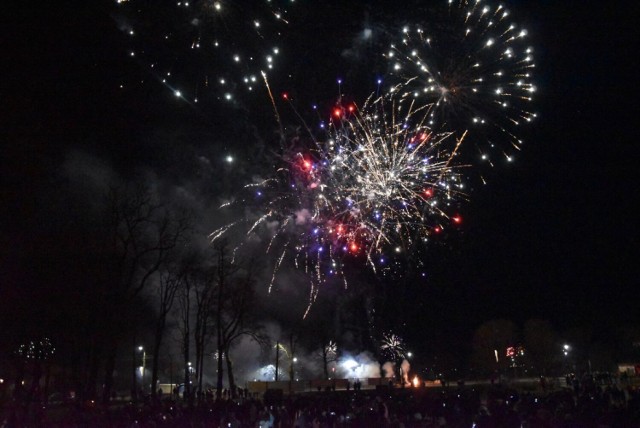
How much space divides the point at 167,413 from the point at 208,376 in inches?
2762

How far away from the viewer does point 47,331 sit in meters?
28.6

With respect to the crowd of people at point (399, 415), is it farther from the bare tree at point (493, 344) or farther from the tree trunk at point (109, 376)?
the bare tree at point (493, 344)

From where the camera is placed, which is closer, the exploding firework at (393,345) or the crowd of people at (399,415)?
the crowd of people at (399,415)

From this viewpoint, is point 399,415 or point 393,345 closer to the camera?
point 399,415

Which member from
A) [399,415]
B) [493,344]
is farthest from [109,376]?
[493,344]

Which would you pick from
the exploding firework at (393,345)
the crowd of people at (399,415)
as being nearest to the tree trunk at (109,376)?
the crowd of people at (399,415)

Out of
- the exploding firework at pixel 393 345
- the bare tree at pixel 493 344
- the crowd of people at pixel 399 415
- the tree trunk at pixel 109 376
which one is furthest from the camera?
the exploding firework at pixel 393 345

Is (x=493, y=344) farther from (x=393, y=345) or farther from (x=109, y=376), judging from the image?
(x=109, y=376)

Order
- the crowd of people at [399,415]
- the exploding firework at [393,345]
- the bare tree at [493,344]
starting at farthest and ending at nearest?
the exploding firework at [393,345]
the bare tree at [493,344]
the crowd of people at [399,415]

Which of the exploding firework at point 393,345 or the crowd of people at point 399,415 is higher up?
the exploding firework at point 393,345

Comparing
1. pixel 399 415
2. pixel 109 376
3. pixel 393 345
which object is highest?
pixel 393 345

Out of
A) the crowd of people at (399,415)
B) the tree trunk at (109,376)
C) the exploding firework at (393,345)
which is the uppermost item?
the exploding firework at (393,345)

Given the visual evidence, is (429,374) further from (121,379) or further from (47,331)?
(47,331)

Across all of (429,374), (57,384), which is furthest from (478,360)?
(57,384)
